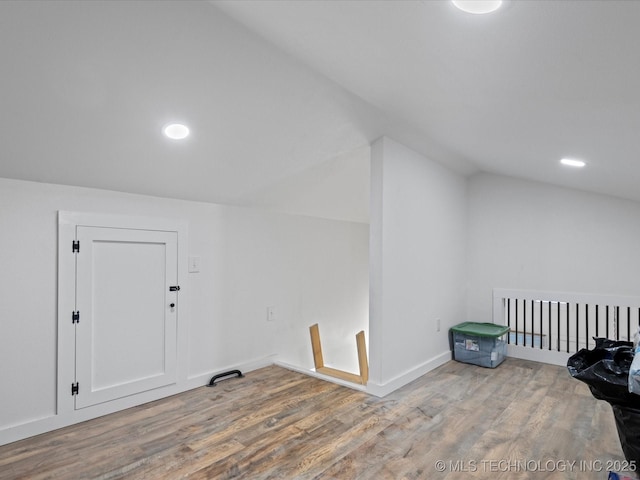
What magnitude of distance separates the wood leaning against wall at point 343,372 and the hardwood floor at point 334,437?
13.5 inches

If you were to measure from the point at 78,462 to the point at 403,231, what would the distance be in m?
2.77

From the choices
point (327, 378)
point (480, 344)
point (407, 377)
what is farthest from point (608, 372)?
point (480, 344)

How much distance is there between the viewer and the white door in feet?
8.31

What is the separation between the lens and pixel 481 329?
159 inches

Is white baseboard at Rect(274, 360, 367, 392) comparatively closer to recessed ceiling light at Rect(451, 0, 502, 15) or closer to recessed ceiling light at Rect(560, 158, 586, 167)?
recessed ceiling light at Rect(560, 158, 586, 167)

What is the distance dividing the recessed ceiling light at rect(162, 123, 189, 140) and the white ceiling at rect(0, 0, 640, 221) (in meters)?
0.07

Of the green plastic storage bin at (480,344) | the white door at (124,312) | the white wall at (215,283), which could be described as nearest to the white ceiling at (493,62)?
the white wall at (215,283)

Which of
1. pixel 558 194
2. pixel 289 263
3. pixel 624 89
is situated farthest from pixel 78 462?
pixel 558 194

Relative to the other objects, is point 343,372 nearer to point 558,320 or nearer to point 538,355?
point 538,355

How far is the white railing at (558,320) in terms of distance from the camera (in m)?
3.66

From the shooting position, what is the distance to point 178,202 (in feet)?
10.0

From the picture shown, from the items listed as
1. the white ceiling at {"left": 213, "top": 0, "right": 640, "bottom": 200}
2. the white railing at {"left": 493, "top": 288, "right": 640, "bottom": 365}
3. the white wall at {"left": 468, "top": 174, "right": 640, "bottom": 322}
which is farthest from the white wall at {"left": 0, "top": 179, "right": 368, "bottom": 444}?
the white railing at {"left": 493, "top": 288, "right": 640, "bottom": 365}

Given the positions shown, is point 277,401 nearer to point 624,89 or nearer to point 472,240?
point 624,89

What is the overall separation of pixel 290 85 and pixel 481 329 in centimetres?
326
